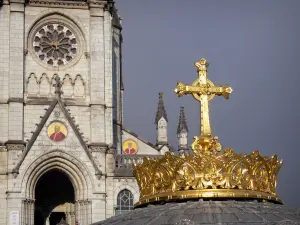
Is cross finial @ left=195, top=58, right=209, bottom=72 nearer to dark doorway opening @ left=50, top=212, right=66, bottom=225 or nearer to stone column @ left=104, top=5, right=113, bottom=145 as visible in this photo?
stone column @ left=104, top=5, right=113, bottom=145

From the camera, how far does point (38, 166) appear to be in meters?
35.9

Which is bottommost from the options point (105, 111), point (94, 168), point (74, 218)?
point (74, 218)

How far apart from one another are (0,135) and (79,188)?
14.7 feet

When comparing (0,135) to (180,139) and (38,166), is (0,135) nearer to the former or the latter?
(38,166)

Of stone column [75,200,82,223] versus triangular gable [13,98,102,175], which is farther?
stone column [75,200,82,223]

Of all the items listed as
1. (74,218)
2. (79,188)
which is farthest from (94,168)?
(74,218)

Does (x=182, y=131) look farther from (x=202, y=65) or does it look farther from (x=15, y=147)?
(x=202, y=65)

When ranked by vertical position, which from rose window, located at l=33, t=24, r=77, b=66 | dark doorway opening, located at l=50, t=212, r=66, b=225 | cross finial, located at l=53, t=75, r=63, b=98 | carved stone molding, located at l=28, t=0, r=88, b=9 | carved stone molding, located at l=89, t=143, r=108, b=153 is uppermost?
carved stone molding, located at l=28, t=0, r=88, b=9

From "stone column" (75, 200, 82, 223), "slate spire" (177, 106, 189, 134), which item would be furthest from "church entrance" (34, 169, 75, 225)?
"slate spire" (177, 106, 189, 134)

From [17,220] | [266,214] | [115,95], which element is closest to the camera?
[266,214]

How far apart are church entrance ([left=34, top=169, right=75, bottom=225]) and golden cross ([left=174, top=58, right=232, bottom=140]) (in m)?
30.8

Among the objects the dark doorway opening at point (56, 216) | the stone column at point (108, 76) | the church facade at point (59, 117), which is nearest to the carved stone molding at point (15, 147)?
the church facade at point (59, 117)

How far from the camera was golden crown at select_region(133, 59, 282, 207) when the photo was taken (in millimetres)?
8383

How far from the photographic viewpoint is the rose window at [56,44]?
128 ft
